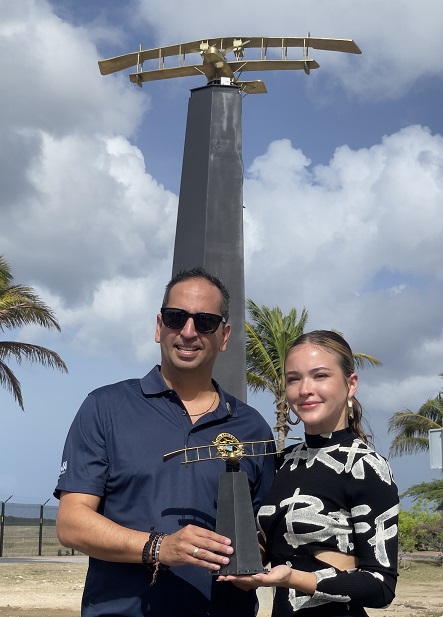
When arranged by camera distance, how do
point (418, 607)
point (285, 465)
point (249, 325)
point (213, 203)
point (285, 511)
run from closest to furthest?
point (285, 511) → point (285, 465) → point (213, 203) → point (418, 607) → point (249, 325)

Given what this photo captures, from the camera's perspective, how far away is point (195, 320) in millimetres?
3098

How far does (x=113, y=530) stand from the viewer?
2635 millimetres

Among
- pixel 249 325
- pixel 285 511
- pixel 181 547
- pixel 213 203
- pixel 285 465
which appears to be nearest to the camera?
pixel 181 547

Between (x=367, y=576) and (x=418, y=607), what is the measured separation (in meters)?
11.6

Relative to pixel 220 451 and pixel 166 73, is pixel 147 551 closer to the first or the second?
pixel 220 451

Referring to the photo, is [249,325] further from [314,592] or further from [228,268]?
[314,592]

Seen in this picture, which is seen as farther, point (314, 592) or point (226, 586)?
point (226, 586)

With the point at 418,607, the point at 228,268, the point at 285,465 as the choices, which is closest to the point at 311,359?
the point at 285,465

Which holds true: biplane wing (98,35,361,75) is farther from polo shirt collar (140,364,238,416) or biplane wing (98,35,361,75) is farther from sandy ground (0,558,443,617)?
polo shirt collar (140,364,238,416)

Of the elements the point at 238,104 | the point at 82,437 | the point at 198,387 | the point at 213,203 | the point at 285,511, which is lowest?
the point at 285,511

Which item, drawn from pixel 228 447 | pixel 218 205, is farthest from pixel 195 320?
pixel 218 205

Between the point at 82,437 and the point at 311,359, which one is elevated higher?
the point at 311,359

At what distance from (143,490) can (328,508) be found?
61 cm

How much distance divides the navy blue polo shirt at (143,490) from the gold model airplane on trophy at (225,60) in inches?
309
